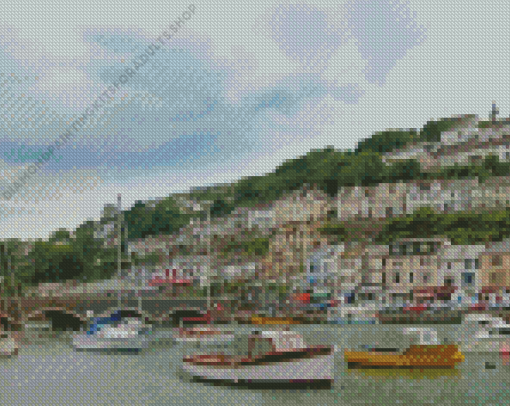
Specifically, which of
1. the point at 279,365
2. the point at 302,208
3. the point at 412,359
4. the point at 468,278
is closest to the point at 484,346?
the point at 412,359

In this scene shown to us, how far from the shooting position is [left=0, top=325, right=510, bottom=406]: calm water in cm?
3000

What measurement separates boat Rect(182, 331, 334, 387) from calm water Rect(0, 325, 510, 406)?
1.52ft

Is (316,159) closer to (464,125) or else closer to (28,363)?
(464,125)

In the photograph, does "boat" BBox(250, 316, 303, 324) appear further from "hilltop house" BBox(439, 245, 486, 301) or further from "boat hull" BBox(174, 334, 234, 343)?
"hilltop house" BBox(439, 245, 486, 301)

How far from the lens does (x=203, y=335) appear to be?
48.1 m

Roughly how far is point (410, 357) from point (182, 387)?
32.1 ft

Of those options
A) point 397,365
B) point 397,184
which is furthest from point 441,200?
point 397,365

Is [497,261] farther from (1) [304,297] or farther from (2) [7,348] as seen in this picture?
(2) [7,348]

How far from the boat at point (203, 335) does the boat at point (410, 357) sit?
11.9m

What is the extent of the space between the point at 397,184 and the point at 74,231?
58299 mm

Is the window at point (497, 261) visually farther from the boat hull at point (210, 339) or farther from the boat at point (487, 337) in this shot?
the boat hull at point (210, 339)

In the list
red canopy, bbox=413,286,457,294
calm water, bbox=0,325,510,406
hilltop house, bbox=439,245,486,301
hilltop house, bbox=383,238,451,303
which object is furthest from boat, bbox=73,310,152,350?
hilltop house, bbox=439,245,486,301

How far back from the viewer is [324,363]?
3141 centimetres

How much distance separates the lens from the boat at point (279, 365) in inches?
1232
